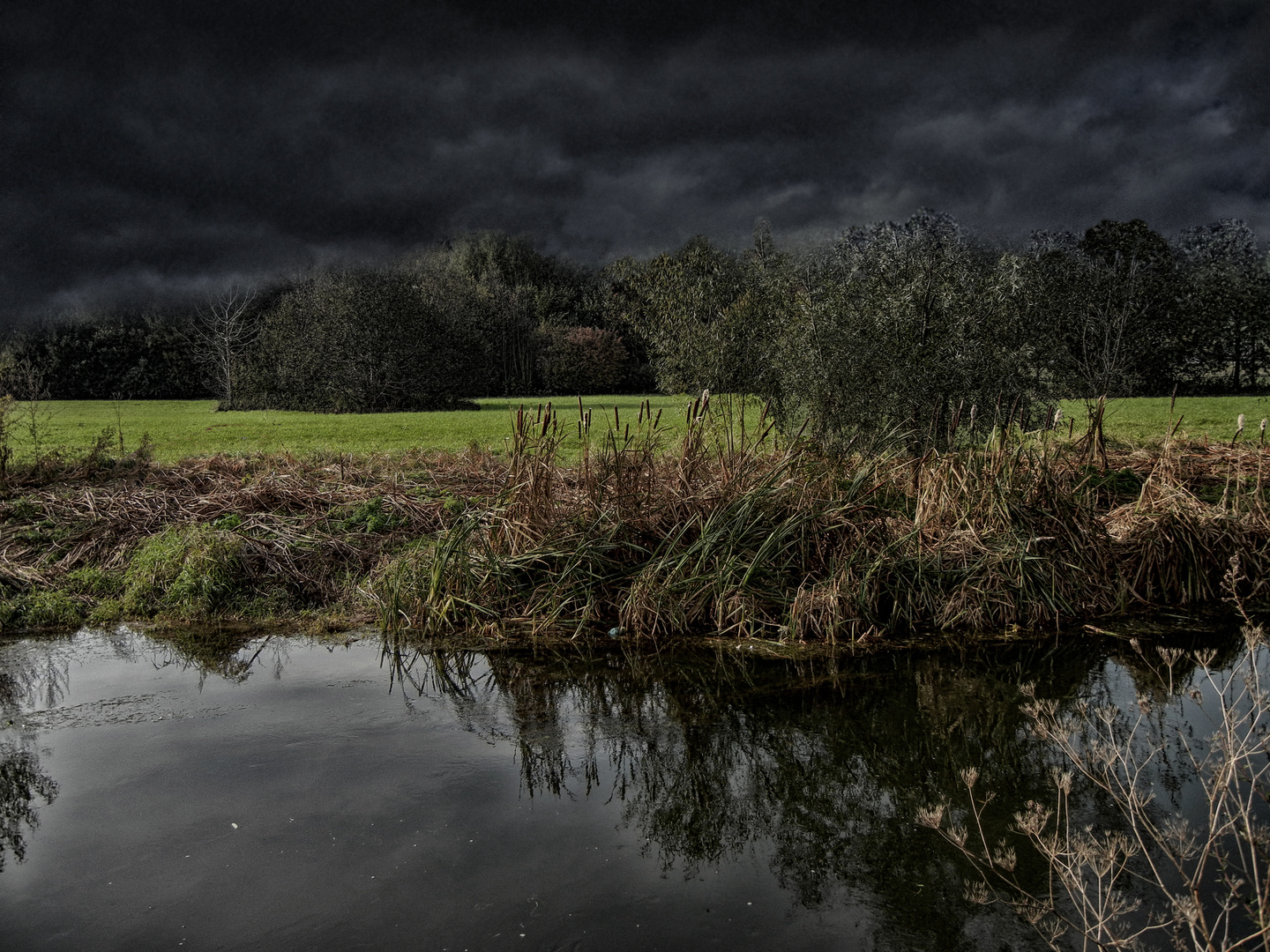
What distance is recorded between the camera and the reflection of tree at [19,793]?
464 cm

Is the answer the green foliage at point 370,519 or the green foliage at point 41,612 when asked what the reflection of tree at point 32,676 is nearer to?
the green foliage at point 41,612

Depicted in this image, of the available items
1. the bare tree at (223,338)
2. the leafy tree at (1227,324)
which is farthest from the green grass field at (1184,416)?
the bare tree at (223,338)

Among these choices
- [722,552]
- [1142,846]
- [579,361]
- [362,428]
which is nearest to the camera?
[1142,846]

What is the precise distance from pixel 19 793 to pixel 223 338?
4678 cm

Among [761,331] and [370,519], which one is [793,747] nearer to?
[370,519]

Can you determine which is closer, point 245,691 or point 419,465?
point 245,691

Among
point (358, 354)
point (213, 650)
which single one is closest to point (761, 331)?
point (213, 650)

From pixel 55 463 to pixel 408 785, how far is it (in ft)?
34.2

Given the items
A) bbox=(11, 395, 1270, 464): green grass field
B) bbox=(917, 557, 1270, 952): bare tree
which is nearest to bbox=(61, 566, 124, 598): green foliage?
bbox=(11, 395, 1270, 464): green grass field

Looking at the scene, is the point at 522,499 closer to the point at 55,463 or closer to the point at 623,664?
the point at 623,664

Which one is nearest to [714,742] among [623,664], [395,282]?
[623,664]

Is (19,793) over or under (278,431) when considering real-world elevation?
under

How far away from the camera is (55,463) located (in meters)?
12.7

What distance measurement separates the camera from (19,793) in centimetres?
512
